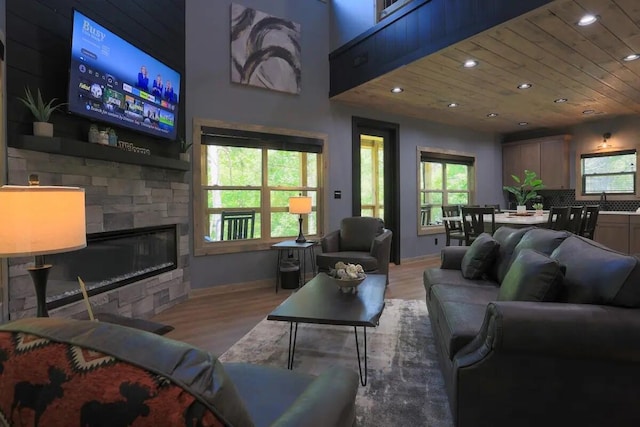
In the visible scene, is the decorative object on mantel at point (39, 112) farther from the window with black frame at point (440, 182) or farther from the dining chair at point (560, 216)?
the window with black frame at point (440, 182)

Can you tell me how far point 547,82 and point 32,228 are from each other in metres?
5.32

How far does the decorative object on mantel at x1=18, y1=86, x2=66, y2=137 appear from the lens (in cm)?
242

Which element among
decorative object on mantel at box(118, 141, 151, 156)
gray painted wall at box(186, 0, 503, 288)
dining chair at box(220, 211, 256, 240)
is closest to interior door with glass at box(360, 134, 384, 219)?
gray painted wall at box(186, 0, 503, 288)

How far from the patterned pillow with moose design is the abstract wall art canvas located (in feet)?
14.4

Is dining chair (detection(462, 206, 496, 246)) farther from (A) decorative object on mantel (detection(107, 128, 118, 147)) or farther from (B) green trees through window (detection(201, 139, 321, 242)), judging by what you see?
(A) decorative object on mantel (detection(107, 128, 118, 147))

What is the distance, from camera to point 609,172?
651cm

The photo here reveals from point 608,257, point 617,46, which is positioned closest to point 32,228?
point 608,257

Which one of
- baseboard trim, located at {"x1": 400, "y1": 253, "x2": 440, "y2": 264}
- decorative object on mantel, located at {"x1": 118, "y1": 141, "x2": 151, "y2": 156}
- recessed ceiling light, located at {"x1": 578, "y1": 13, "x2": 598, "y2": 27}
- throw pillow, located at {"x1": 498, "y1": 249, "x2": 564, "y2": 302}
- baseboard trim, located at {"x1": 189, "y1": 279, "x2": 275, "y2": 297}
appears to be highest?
recessed ceiling light, located at {"x1": 578, "y1": 13, "x2": 598, "y2": 27}

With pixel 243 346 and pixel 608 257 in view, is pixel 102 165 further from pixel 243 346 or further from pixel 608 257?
pixel 608 257

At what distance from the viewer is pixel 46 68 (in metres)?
2.64

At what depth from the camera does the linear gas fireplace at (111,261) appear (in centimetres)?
273

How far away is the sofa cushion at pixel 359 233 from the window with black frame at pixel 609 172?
4.91m

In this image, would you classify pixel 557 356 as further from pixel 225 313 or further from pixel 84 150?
pixel 84 150

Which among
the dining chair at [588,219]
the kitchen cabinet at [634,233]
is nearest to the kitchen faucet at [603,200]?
the kitchen cabinet at [634,233]
